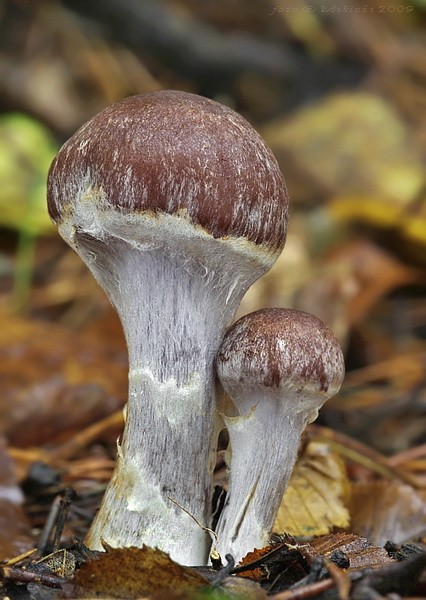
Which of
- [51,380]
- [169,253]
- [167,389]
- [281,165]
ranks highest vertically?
[281,165]

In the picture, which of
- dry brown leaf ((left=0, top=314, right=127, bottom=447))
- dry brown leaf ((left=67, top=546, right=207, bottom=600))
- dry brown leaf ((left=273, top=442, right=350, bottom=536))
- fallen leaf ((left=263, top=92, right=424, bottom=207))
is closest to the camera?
dry brown leaf ((left=67, top=546, right=207, bottom=600))

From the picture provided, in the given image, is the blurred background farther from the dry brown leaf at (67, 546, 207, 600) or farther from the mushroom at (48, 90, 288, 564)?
the dry brown leaf at (67, 546, 207, 600)

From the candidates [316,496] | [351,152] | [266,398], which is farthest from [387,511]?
[351,152]

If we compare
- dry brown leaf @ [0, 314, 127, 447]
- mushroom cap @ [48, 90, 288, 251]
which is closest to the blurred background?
dry brown leaf @ [0, 314, 127, 447]

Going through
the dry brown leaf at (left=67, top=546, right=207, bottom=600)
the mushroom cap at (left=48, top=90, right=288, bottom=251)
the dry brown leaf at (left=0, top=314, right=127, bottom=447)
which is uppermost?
the dry brown leaf at (left=0, top=314, right=127, bottom=447)

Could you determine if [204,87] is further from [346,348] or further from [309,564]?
[309,564]

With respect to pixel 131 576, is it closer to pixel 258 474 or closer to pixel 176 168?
pixel 258 474

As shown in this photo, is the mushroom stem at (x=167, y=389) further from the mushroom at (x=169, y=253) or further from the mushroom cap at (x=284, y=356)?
the mushroom cap at (x=284, y=356)

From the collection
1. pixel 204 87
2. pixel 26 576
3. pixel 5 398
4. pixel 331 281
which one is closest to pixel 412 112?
pixel 204 87
